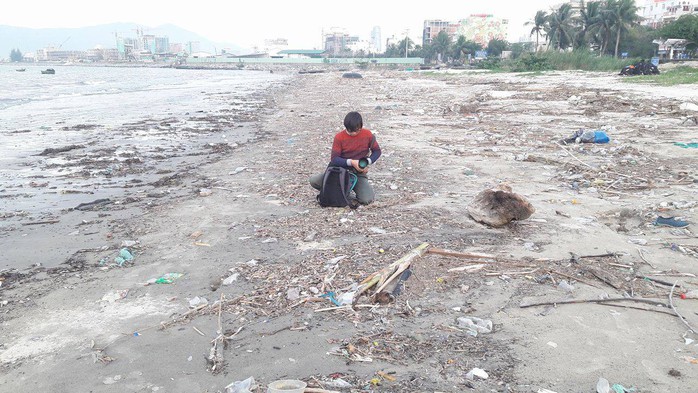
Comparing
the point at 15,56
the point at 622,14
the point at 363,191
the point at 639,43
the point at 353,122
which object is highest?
the point at 15,56

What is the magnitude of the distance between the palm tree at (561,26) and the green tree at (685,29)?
52.8ft

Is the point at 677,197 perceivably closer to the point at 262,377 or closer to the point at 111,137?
the point at 262,377

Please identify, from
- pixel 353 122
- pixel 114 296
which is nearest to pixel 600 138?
pixel 353 122

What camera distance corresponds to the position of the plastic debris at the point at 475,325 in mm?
3062

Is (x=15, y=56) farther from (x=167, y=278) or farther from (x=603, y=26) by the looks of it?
(x=167, y=278)

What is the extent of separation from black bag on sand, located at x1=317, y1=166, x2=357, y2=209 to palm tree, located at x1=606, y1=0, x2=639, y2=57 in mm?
56609

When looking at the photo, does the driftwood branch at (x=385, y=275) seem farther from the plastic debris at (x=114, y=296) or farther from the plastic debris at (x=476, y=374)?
the plastic debris at (x=114, y=296)

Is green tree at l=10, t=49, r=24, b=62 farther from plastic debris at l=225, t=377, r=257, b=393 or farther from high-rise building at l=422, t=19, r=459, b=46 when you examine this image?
plastic debris at l=225, t=377, r=257, b=393

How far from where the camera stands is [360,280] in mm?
3691

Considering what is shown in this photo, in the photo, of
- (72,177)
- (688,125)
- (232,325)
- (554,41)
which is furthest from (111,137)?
(554,41)

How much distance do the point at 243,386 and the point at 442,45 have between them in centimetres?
10416

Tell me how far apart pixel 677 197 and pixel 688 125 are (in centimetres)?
585

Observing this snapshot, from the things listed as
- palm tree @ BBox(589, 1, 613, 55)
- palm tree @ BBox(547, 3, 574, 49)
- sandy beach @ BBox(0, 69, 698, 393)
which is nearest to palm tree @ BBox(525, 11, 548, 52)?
palm tree @ BBox(547, 3, 574, 49)

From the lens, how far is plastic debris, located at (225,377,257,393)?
2.53 m
